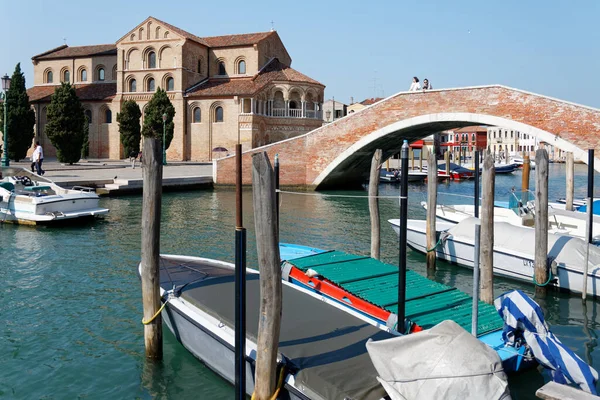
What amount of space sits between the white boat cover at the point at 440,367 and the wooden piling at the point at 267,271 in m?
0.69

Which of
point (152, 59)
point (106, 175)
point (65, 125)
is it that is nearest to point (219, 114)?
point (152, 59)

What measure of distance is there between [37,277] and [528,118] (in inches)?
515

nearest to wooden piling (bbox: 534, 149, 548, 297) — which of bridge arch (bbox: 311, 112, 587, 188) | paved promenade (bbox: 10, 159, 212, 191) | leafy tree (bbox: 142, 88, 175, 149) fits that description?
bridge arch (bbox: 311, 112, 587, 188)

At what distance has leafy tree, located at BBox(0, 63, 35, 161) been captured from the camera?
25.9 metres

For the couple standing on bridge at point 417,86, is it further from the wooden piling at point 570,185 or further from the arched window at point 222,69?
the arched window at point 222,69

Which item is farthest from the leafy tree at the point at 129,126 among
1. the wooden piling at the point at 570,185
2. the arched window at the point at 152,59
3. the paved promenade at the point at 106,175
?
the wooden piling at the point at 570,185

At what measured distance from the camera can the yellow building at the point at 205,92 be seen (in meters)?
30.7

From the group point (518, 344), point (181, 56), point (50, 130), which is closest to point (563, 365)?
point (518, 344)

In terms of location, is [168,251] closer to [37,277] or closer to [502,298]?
[37,277]

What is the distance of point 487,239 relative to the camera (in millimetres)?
6969

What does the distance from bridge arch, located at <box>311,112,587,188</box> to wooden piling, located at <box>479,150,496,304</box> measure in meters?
9.25

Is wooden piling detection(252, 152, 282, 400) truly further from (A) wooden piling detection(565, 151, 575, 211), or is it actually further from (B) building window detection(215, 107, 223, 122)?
(B) building window detection(215, 107, 223, 122)

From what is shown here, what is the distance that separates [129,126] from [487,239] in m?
23.4

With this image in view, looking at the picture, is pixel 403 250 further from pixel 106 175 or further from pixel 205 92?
pixel 205 92
